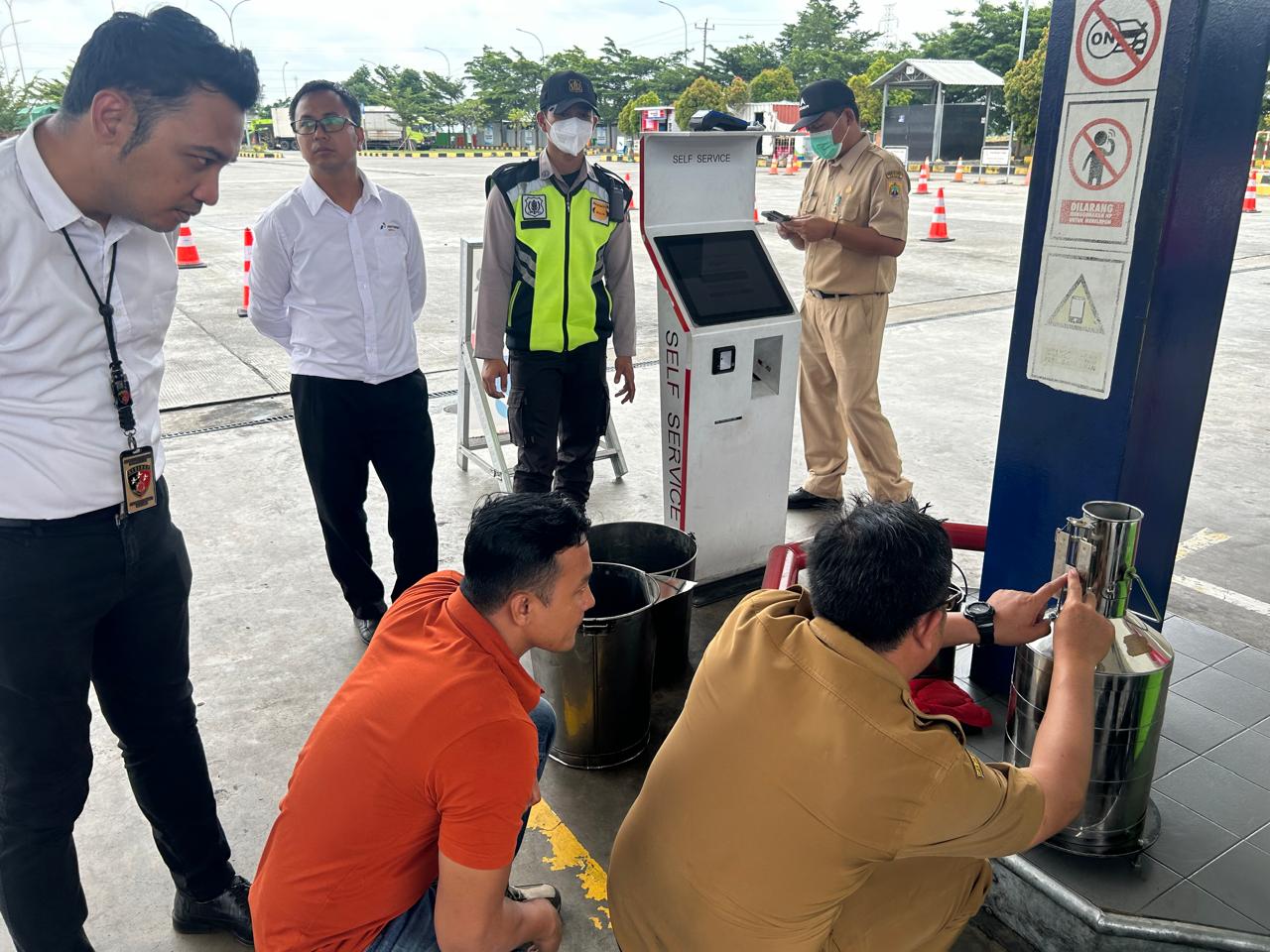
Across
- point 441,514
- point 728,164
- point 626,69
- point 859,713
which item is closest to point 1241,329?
point 728,164

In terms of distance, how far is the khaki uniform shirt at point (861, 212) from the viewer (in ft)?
12.8

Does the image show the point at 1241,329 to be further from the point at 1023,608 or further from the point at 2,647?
the point at 2,647

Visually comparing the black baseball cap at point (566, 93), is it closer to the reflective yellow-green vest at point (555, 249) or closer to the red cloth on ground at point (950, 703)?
the reflective yellow-green vest at point (555, 249)

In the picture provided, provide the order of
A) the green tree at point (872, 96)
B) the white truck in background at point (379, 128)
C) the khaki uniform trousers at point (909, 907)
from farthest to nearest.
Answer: the white truck in background at point (379, 128), the green tree at point (872, 96), the khaki uniform trousers at point (909, 907)

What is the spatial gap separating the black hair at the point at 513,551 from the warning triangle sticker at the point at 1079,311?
4.48 feet

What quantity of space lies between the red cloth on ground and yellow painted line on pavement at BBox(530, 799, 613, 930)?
937 mm

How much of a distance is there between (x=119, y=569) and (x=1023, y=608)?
178 centimetres

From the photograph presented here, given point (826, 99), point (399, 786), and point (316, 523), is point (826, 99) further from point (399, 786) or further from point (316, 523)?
point (399, 786)

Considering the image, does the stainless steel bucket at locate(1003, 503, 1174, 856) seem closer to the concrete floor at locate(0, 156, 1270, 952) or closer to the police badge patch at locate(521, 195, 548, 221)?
the concrete floor at locate(0, 156, 1270, 952)

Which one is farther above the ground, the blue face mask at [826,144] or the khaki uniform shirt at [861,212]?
the blue face mask at [826,144]

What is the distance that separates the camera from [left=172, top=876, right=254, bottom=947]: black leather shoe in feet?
6.79

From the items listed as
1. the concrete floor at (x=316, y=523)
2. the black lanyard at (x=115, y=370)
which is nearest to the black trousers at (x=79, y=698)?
the black lanyard at (x=115, y=370)

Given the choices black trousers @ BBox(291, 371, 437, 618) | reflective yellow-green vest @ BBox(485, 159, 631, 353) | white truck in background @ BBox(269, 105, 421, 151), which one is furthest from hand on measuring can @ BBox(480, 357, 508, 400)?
white truck in background @ BBox(269, 105, 421, 151)

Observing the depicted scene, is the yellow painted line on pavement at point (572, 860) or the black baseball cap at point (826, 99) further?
the black baseball cap at point (826, 99)
